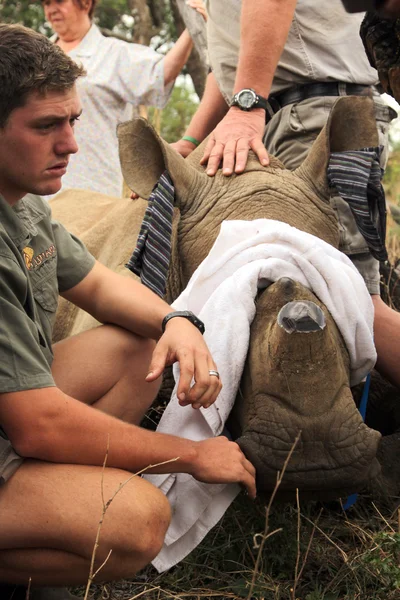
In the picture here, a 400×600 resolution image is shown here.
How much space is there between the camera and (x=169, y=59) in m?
7.95

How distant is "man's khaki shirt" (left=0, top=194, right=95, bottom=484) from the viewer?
2.98m

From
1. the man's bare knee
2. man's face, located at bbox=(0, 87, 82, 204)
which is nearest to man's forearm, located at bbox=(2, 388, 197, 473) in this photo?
the man's bare knee

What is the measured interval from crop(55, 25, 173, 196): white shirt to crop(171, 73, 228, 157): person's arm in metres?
2.18

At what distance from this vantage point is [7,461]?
3.07 m

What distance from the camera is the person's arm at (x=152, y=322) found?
3279 millimetres

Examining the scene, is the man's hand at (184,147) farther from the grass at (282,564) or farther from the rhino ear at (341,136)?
the grass at (282,564)

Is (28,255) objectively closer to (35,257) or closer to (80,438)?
(35,257)

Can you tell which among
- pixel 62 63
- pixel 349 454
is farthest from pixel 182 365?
pixel 62 63

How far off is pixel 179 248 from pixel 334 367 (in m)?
1.47

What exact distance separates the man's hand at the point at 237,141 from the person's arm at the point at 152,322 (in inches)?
36.2

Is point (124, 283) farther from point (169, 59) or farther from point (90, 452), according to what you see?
point (169, 59)

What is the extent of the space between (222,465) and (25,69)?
155 centimetres

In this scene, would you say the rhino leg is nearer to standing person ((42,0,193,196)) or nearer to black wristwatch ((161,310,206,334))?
black wristwatch ((161,310,206,334))

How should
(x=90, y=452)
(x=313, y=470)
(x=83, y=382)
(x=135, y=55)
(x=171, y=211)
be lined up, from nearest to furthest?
(x=90, y=452)
(x=313, y=470)
(x=83, y=382)
(x=171, y=211)
(x=135, y=55)
